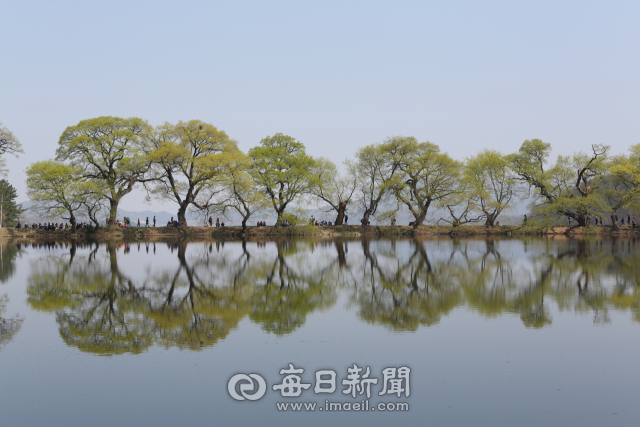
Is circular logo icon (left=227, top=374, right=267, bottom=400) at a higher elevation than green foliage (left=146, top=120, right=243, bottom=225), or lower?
lower

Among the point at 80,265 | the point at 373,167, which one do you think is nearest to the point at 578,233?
the point at 373,167

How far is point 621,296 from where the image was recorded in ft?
49.5

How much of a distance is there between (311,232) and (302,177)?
717cm

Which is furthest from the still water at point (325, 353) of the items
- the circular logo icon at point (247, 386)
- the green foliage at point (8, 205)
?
the green foliage at point (8, 205)

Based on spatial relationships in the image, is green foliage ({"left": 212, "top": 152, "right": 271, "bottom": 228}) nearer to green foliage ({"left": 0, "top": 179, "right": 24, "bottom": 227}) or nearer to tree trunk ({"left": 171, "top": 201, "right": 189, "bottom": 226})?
tree trunk ({"left": 171, "top": 201, "right": 189, "bottom": 226})

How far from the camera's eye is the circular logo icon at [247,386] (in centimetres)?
738

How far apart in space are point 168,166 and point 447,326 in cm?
5312

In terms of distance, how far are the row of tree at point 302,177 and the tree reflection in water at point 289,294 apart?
33097mm

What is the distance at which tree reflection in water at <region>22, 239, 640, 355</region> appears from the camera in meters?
11.5

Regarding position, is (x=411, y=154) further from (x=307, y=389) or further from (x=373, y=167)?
A: (x=307, y=389)

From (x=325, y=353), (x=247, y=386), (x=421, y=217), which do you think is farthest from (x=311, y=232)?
(x=247, y=386)

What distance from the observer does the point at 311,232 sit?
208ft

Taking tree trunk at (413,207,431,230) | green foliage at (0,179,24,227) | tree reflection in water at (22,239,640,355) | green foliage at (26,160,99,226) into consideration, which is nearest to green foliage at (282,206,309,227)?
tree trunk at (413,207,431,230)

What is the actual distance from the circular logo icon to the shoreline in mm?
52880
